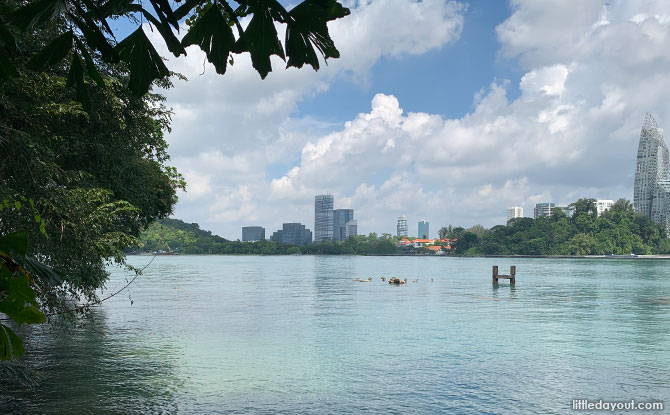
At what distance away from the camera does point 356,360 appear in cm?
2150

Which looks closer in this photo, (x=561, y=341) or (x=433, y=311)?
(x=561, y=341)

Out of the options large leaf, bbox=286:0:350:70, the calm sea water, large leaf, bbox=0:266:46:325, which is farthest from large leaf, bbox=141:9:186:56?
the calm sea water

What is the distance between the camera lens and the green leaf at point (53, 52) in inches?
98.7

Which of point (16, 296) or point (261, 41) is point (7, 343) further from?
point (261, 41)

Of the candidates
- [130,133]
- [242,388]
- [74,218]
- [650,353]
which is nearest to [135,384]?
[242,388]

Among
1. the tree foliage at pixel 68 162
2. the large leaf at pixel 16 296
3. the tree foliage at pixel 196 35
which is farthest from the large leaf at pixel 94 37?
the tree foliage at pixel 68 162

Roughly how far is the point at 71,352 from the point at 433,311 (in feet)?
72.4

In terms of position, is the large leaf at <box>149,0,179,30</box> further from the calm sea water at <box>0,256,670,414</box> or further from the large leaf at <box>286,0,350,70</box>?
the calm sea water at <box>0,256,670,414</box>

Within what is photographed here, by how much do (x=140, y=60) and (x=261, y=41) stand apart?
0.58 metres

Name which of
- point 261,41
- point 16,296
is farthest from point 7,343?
point 261,41

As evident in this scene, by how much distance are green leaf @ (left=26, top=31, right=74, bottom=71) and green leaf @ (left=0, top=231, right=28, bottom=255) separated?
834mm

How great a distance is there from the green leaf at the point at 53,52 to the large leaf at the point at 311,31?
92cm

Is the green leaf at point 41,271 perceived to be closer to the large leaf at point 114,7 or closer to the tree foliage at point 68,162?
the large leaf at point 114,7

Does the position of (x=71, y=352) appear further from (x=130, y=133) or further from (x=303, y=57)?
(x=303, y=57)
